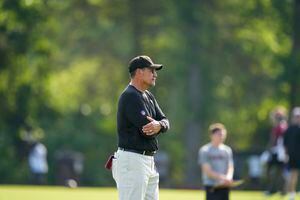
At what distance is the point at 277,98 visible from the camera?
44.1m

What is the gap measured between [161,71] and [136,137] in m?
35.5

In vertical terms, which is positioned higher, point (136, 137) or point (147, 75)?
point (147, 75)

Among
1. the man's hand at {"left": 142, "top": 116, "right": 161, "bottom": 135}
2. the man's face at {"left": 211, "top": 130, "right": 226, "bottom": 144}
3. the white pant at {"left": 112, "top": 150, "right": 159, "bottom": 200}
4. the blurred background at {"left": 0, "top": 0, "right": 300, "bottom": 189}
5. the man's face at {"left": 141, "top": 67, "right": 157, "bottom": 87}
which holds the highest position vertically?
the blurred background at {"left": 0, "top": 0, "right": 300, "bottom": 189}

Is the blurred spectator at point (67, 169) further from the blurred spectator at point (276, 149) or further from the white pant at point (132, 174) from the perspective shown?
Answer: the white pant at point (132, 174)

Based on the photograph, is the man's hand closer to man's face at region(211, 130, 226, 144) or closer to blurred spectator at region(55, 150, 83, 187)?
man's face at region(211, 130, 226, 144)

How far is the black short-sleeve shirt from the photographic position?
11523 millimetres

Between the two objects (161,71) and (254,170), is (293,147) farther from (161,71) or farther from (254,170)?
(161,71)

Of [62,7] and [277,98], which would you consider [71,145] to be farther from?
[277,98]

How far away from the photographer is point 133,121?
1152 cm

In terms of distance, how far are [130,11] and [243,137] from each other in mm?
9321

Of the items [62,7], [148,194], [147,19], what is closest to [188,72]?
[147,19]

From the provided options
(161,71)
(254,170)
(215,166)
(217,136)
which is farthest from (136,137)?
(161,71)

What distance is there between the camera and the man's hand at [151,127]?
11.5 metres

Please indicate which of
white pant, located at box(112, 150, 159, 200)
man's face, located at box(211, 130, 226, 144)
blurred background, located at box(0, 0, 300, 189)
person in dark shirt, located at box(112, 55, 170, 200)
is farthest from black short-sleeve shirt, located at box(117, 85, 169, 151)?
blurred background, located at box(0, 0, 300, 189)
